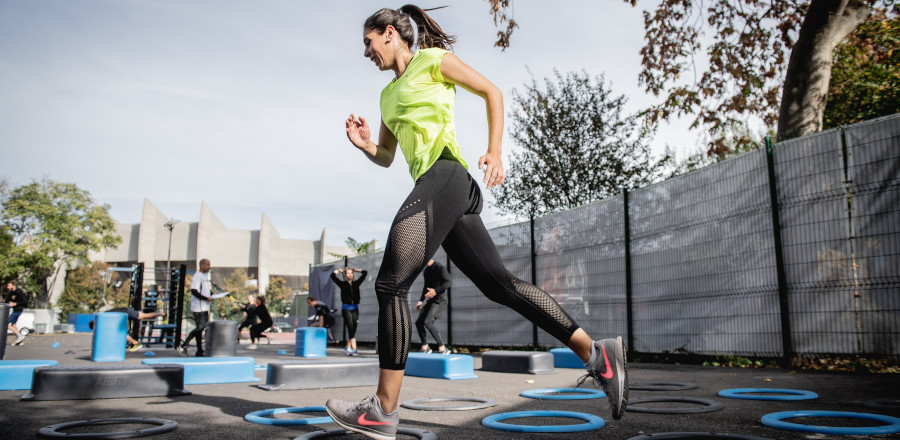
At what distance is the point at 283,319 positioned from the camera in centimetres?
3312

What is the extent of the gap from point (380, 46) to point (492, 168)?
85 centimetres

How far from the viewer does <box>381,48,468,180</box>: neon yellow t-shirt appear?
2.54m

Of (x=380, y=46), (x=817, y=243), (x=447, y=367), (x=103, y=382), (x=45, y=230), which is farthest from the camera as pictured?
(x=45, y=230)

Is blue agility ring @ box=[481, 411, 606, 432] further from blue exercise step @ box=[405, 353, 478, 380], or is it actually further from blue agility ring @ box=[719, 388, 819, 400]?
blue exercise step @ box=[405, 353, 478, 380]

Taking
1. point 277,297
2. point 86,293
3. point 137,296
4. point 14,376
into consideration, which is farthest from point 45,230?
point 14,376

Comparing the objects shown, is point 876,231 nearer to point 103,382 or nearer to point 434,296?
point 434,296

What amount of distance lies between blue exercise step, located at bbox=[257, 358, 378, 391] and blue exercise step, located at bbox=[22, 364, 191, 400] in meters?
0.72

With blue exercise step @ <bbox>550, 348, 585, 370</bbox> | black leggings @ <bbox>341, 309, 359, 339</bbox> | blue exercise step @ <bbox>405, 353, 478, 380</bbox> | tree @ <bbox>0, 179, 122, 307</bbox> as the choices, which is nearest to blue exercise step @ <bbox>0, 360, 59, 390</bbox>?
blue exercise step @ <bbox>405, 353, 478, 380</bbox>

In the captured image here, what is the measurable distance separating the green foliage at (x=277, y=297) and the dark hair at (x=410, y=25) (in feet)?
146

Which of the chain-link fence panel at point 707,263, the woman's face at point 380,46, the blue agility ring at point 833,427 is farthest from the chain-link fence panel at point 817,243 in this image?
the woman's face at point 380,46

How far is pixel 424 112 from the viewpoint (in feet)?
8.34

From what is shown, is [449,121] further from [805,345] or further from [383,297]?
[805,345]

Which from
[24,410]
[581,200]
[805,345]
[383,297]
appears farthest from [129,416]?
[581,200]

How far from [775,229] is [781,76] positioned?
6.57 metres
